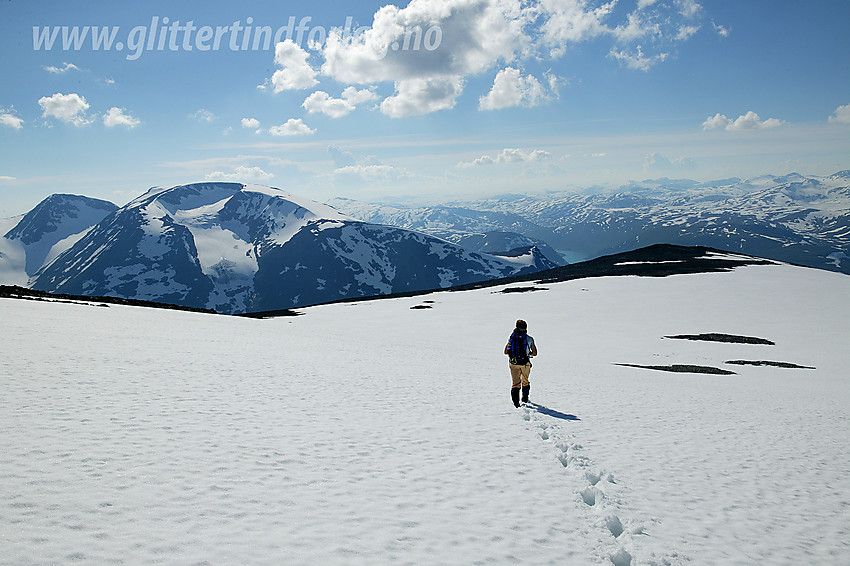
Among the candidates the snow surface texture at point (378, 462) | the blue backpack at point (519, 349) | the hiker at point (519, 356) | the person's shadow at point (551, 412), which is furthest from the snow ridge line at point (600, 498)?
the blue backpack at point (519, 349)

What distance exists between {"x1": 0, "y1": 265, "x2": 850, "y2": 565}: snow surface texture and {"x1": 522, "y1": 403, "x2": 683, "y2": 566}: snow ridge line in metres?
0.05

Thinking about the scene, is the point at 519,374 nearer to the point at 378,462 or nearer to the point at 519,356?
the point at 519,356

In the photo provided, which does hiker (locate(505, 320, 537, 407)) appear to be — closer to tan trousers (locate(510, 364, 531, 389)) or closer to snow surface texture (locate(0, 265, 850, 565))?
tan trousers (locate(510, 364, 531, 389))

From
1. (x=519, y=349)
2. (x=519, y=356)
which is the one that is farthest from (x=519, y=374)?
(x=519, y=349)

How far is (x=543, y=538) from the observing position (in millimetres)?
7641

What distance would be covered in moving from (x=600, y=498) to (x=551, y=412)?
7130 millimetres

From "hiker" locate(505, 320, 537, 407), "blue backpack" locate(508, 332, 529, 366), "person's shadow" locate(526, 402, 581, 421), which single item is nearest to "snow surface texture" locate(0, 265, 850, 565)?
"person's shadow" locate(526, 402, 581, 421)

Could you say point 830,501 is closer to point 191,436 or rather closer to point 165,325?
point 191,436

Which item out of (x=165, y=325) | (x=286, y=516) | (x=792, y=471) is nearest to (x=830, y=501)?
(x=792, y=471)

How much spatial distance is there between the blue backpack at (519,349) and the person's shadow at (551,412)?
1883mm

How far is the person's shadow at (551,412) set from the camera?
15910 mm

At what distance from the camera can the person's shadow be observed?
1591 centimetres

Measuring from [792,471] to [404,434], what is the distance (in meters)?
11.2

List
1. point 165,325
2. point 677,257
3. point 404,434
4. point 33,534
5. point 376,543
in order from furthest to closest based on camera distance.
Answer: point 677,257 < point 165,325 < point 404,434 < point 376,543 < point 33,534
